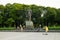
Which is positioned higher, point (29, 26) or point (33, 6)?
point (33, 6)

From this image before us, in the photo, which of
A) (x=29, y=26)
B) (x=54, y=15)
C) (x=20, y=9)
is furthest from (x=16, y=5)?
(x=29, y=26)

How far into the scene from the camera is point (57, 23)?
41.7m

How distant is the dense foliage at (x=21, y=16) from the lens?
37272 millimetres

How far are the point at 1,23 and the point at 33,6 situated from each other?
389 inches

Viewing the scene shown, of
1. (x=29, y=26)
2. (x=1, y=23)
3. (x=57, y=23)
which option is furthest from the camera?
(x=57, y=23)

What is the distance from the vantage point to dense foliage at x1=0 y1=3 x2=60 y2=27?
3727cm

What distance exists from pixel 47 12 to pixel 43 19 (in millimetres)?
2580

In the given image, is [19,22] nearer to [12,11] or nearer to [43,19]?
[12,11]

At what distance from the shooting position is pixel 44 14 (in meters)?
40.1

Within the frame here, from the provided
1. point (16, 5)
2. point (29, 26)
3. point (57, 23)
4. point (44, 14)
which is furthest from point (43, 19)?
point (29, 26)

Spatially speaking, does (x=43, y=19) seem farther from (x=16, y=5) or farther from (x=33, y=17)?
(x=16, y=5)

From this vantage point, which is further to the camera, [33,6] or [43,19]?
[33,6]

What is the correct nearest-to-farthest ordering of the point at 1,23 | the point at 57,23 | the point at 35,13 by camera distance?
the point at 1,23, the point at 35,13, the point at 57,23

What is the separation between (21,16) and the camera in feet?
125
